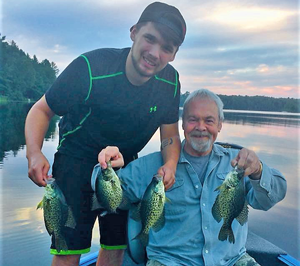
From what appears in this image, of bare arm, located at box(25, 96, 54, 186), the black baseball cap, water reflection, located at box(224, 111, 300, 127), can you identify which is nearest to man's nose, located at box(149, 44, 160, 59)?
the black baseball cap

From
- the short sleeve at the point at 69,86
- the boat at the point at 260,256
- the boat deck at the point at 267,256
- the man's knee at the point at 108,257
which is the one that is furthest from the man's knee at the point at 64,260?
the short sleeve at the point at 69,86

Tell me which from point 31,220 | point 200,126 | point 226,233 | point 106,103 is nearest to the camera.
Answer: point 226,233

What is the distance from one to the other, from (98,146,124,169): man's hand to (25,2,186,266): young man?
1.31ft

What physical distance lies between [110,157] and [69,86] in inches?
33.5

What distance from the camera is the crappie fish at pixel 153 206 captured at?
2.46 meters

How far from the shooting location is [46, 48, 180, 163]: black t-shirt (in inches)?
112

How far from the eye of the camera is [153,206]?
2.51 metres

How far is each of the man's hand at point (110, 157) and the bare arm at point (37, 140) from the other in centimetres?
46

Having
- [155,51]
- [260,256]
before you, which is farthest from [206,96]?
[260,256]

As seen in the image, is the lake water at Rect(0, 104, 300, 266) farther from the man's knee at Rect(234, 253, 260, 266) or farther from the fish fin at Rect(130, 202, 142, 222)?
the man's knee at Rect(234, 253, 260, 266)

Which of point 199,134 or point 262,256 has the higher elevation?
point 199,134

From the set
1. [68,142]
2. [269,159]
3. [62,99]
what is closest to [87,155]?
[68,142]

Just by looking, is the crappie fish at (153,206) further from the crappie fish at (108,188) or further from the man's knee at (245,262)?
the man's knee at (245,262)

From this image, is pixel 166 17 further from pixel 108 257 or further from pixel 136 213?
pixel 108 257
